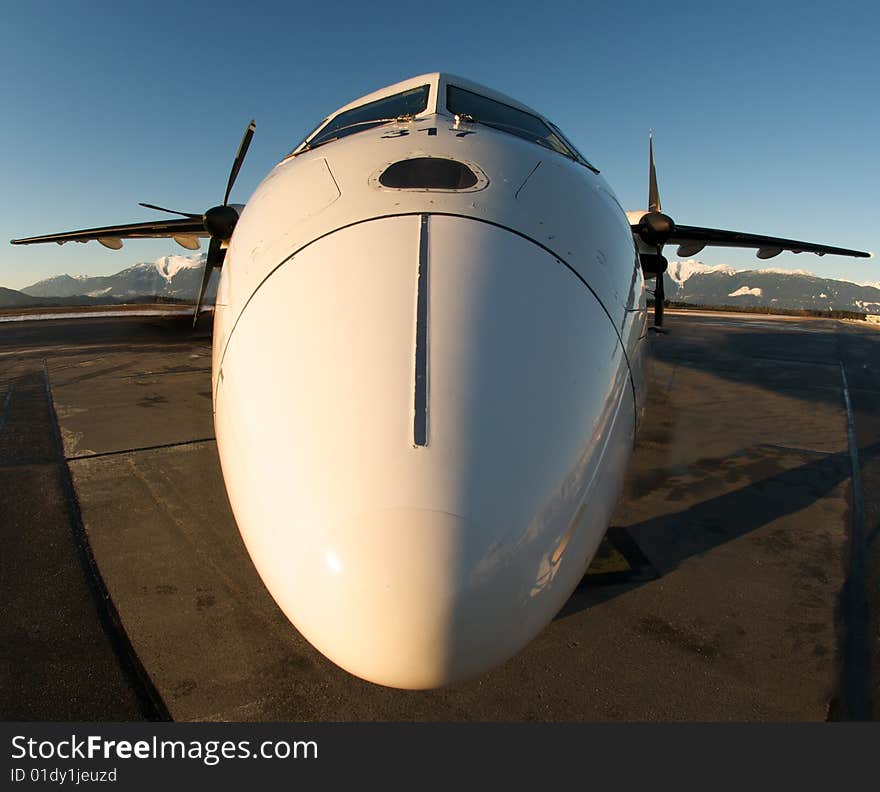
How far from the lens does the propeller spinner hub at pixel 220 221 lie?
792cm

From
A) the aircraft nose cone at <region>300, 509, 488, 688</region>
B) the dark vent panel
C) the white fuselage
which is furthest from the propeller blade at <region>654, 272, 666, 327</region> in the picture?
the aircraft nose cone at <region>300, 509, 488, 688</region>

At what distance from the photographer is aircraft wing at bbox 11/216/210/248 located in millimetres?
10508

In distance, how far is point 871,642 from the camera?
9.46 ft

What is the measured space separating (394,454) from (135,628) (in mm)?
2288

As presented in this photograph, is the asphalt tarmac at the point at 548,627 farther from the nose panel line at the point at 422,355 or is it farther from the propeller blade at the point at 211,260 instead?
the propeller blade at the point at 211,260

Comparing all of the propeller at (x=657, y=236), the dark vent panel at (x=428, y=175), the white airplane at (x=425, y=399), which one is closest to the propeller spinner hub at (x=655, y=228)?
the propeller at (x=657, y=236)

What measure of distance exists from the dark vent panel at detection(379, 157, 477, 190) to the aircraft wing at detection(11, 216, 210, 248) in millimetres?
8764

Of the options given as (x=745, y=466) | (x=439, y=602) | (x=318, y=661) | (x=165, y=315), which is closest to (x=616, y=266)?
(x=439, y=602)

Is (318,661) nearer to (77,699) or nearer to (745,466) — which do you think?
(77,699)

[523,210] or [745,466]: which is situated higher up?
[523,210]

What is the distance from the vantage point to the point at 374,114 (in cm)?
390

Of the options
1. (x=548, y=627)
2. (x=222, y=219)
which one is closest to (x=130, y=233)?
(x=222, y=219)

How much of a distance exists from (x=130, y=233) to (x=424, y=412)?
1193cm

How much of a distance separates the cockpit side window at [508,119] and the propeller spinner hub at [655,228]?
4.77 meters
